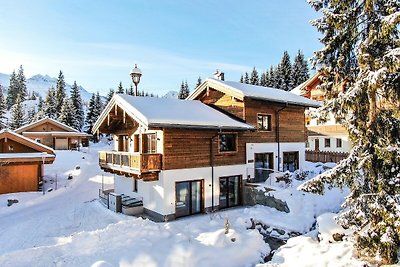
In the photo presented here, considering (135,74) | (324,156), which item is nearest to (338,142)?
(324,156)

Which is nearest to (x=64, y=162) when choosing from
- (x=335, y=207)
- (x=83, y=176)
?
(x=83, y=176)

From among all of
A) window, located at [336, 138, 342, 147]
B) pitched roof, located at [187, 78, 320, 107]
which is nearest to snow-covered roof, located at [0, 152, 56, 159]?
pitched roof, located at [187, 78, 320, 107]

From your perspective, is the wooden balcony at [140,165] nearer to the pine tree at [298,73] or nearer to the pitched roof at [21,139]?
the pitched roof at [21,139]

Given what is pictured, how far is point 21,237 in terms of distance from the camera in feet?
46.1

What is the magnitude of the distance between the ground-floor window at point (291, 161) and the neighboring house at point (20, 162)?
18.2 m

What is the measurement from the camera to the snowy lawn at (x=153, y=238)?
34.2 feet

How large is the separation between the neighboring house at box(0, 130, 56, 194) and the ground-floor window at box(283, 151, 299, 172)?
1821 cm

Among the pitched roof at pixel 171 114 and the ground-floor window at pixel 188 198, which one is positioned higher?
the pitched roof at pixel 171 114

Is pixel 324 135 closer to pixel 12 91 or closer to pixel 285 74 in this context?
pixel 285 74

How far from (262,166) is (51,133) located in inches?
1406

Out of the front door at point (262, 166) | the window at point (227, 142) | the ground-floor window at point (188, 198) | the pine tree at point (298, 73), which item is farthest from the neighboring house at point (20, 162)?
the pine tree at point (298, 73)

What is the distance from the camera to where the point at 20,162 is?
23109mm

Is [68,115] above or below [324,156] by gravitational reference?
above

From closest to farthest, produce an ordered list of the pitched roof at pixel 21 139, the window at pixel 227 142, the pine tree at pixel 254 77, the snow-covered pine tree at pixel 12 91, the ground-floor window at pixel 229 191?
1. the ground-floor window at pixel 229 191
2. the window at pixel 227 142
3. the pitched roof at pixel 21 139
4. the pine tree at pixel 254 77
5. the snow-covered pine tree at pixel 12 91
